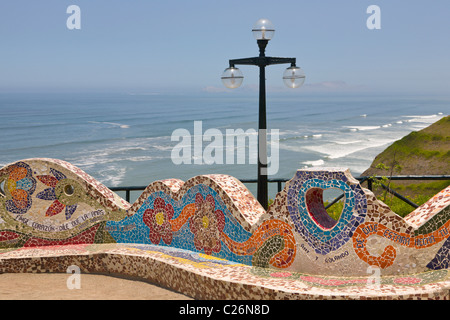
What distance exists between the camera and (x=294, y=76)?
8359 millimetres

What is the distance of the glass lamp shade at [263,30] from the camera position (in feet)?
25.9

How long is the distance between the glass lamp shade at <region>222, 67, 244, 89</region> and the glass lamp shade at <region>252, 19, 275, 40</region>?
81 cm

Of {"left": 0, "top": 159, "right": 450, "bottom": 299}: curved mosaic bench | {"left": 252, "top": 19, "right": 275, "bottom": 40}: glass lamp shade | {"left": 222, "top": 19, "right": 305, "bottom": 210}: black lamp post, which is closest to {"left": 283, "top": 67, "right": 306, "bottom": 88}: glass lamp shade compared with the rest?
{"left": 222, "top": 19, "right": 305, "bottom": 210}: black lamp post

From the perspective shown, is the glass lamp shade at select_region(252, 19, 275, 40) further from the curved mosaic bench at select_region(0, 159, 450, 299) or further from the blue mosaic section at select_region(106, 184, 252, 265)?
the blue mosaic section at select_region(106, 184, 252, 265)

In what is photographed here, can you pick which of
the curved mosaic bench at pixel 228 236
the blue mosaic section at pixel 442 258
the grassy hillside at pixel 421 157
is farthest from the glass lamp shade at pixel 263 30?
the grassy hillside at pixel 421 157

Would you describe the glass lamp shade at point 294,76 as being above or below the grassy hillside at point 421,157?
above

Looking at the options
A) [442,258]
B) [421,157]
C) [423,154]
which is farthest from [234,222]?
[423,154]

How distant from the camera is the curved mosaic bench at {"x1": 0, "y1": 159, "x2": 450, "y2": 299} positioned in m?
4.80

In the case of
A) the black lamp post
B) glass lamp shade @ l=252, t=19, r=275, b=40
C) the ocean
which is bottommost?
the ocean

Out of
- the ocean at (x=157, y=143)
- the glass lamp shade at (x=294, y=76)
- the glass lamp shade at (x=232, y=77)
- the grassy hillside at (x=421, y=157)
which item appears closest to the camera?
the glass lamp shade at (x=294, y=76)

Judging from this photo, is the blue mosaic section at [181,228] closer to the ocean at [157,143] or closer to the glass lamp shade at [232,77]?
the glass lamp shade at [232,77]

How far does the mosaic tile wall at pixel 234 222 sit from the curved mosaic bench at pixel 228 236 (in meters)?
0.01

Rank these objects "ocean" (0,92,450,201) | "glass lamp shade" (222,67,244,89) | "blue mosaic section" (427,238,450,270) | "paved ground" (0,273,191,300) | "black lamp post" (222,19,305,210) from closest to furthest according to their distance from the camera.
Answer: "blue mosaic section" (427,238,450,270)
"paved ground" (0,273,191,300)
"black lamp post" (222,19,305,210)
"glass lamp shade" (222,67,244,89)
"ocean" (0,92,450,201)
